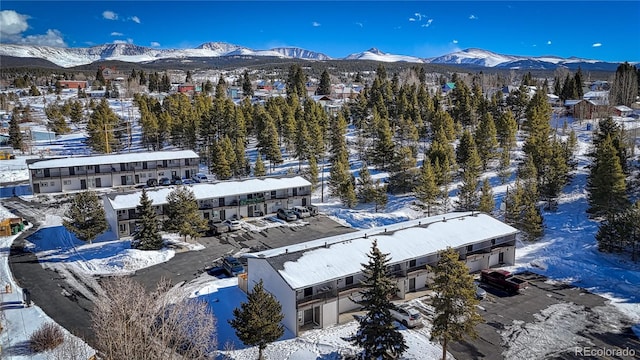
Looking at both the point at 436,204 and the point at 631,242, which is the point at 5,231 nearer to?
the point at 436,204

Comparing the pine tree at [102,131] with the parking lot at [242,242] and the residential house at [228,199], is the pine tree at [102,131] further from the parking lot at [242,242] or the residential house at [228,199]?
the parking lot at [242,242]

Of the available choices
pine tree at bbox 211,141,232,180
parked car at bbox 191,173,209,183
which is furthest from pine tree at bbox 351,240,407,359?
parked car at bbox 191,173,209,183

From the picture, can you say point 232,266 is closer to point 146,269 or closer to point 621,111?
point 146,269

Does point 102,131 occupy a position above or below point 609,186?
above

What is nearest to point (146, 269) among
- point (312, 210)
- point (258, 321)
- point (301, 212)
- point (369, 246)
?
point (258, 321)

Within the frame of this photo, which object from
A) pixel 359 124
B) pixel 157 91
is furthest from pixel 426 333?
pixel 157 91

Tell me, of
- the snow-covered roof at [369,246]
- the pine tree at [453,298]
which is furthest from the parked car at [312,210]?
the pine tree at [453,298]
